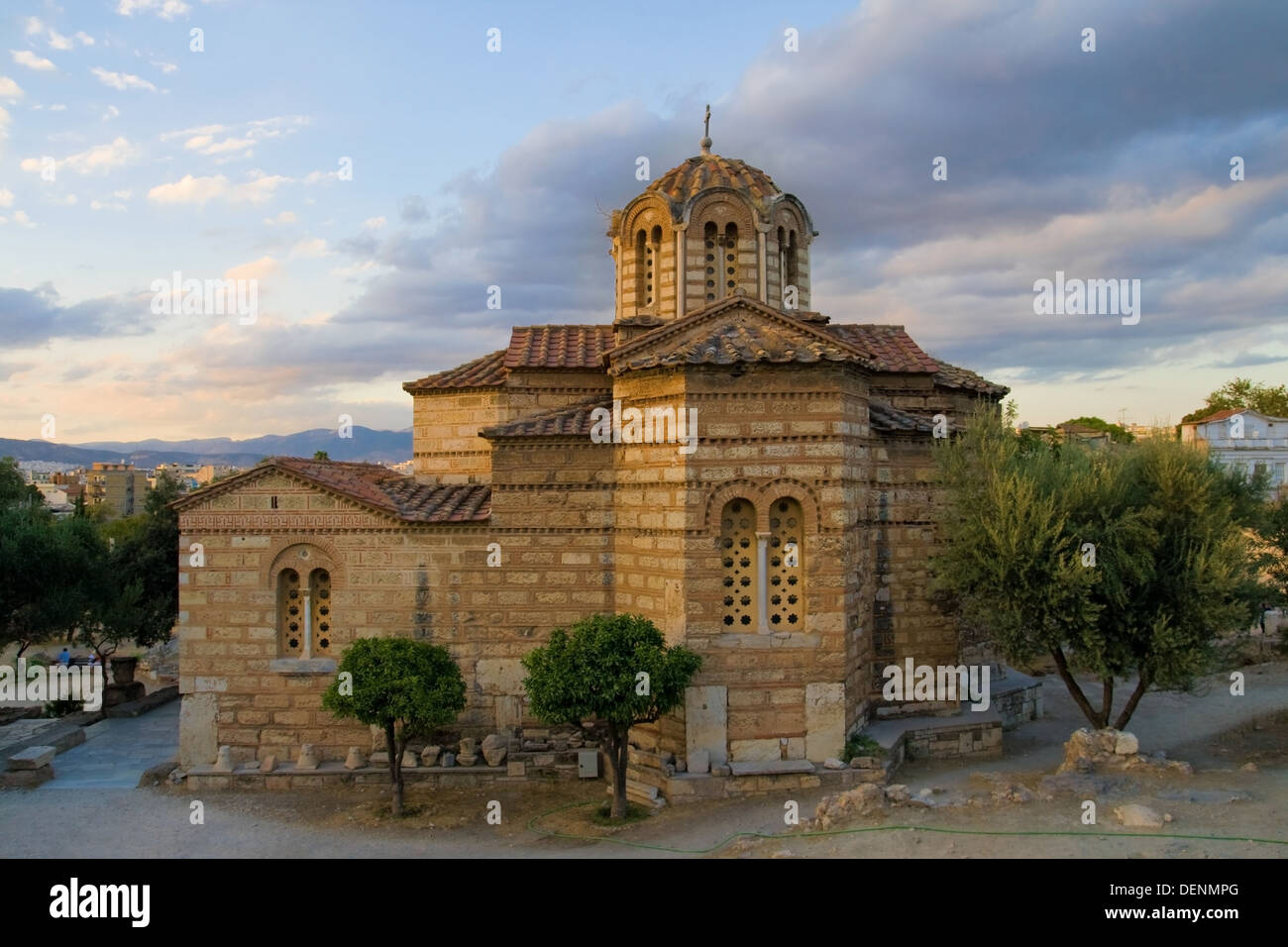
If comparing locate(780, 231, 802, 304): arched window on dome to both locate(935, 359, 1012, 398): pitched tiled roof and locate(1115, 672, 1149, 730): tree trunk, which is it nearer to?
locate(935, 359, 1012, 398): pitched tiled roof

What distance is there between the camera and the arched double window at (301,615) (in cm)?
1327

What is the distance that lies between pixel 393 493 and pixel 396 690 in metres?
3.59

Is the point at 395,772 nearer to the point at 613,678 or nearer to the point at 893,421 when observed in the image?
the point at 613,678

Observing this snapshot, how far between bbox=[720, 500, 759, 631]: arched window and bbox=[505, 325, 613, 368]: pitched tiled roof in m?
4.20

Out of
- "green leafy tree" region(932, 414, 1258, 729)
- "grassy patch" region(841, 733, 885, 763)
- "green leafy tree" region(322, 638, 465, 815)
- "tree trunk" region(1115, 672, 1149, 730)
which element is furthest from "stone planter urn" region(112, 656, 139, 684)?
"tree trunk" region(1115, 672, 1149, 730)

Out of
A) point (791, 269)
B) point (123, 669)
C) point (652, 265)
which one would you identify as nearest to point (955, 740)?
point (791, 269)

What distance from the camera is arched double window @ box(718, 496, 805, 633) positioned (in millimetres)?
12203

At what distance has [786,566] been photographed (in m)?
12.3

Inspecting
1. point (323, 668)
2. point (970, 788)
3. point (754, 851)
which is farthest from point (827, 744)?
point (323, 668)

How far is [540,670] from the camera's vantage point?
1123 cm

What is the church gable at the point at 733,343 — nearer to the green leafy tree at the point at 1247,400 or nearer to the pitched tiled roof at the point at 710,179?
the pitched tiled roof at the point at 710,179

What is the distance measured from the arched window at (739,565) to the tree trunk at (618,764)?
2.04 meters

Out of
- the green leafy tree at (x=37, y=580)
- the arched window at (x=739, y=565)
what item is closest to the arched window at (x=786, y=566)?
the arched window at (x=739, y=565)
